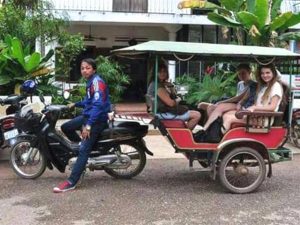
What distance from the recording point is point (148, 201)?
6.42 meters

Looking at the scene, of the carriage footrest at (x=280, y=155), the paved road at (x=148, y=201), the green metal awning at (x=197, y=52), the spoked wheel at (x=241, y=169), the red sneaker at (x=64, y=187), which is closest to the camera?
the paved road at (x=148, y=201)

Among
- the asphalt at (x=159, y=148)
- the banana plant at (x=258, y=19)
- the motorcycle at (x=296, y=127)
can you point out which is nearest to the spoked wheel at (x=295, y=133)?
the motorcycle at (x=296, y=127)

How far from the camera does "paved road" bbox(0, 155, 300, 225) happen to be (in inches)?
225

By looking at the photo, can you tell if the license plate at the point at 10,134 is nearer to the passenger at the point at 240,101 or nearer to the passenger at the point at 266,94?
the passenger at the point at 240,101

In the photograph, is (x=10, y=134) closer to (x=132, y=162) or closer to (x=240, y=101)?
(x=132, y=162)

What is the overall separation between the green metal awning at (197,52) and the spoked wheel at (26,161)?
1.82 metres

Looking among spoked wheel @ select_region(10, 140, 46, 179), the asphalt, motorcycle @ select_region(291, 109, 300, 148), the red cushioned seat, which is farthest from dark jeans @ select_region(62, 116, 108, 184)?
motorcycle @ select_region(291, 109, 300, 148)

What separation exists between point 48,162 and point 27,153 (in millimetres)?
334

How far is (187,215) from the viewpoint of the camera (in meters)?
5.87

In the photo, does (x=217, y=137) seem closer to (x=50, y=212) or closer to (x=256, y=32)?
(x=50, y=212)

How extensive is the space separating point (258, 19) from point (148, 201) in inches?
267

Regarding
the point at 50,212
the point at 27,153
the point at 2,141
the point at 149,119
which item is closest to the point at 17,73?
the point at 2,141

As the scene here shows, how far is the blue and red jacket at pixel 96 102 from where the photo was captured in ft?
22.2

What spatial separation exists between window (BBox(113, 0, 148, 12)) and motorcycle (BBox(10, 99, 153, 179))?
11336 millimetres
